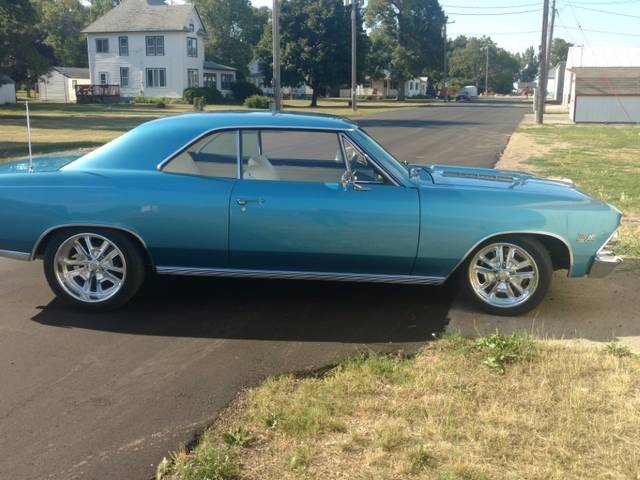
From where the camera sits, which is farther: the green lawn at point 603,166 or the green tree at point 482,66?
the green tree at point 482,66

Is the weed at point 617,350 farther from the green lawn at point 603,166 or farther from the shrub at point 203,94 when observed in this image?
the shrub at point 203,94

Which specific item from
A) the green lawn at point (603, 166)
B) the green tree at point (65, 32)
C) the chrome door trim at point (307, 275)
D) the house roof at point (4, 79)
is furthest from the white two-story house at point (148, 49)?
the chrome door trim at point (307, 275)

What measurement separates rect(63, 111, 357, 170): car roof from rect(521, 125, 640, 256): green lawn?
161 inches

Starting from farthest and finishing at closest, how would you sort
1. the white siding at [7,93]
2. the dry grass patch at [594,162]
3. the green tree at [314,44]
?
the green tree at [314,44] → the white siding at [7,93] → the dry grass patch at [594,162]

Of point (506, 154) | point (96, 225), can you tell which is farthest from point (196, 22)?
point (96, 225)

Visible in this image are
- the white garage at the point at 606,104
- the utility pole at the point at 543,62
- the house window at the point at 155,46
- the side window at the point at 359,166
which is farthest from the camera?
the house window at the point at 155,46

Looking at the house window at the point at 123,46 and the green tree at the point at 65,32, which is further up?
the green tree at the point at 65,32

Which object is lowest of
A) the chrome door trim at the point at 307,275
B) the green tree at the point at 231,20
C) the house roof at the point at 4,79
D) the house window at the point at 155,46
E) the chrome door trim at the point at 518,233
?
the chrome door trim at the point at 307,275

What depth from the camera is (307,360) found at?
4434 mm

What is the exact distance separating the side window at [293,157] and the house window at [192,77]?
55.4 m

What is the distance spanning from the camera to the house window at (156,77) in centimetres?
5813

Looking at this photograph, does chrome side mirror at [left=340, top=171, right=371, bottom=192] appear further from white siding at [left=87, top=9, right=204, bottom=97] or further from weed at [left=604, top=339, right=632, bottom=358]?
white siding at [left=87, top=9, right=204, bottom=97]

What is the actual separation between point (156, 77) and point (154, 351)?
5758cm

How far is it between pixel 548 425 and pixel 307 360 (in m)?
1.61
